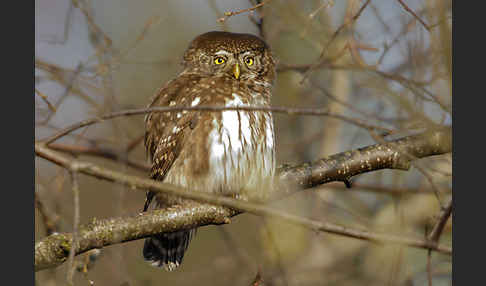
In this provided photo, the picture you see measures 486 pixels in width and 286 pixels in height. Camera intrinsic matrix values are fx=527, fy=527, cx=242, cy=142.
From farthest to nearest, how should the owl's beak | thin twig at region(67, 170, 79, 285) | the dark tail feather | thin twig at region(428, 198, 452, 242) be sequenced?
the owl's beak, the dark tail feather, thin twig at region(428, 198, 452, 242), thin twig at region(67, 170, 79, 285)

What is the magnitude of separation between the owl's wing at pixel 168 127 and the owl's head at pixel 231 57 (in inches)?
10.4

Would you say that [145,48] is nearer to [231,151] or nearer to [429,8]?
[231,151]

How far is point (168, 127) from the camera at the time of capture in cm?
366

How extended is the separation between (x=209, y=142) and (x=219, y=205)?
1437 millimetres

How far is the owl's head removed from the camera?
13.3 ft

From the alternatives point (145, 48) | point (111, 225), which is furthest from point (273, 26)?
point (111, 225)

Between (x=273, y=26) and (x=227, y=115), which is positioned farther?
(x=273, y=26)

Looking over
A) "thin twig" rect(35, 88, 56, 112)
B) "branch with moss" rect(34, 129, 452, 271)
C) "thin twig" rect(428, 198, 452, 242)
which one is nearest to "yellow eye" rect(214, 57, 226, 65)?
"branch with moss" rect(34, 129, 452, 271)

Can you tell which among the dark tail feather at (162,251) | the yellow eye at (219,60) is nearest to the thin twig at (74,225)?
the dark tail feather at (162,251)

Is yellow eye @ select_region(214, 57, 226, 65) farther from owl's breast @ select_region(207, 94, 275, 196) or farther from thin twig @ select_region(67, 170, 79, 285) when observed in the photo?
thin twig @ select_region(67, 170, 79, 285)

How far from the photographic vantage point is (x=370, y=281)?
17.1 ft

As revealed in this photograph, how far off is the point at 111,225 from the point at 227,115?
1.13m

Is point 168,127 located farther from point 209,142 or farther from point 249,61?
point 249,61

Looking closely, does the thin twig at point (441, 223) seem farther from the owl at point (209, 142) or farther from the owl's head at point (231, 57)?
the owl's head at point (231, 57)
